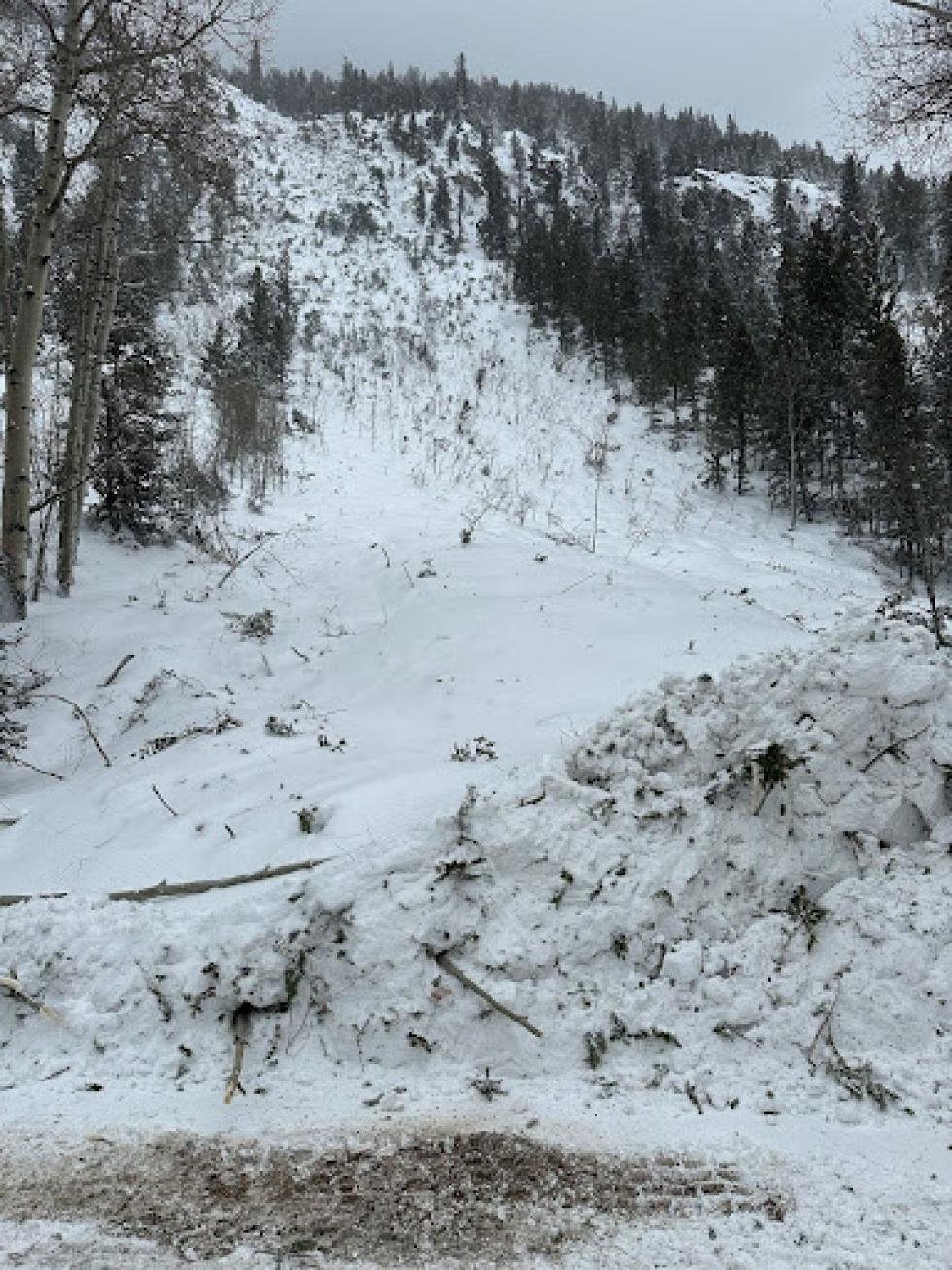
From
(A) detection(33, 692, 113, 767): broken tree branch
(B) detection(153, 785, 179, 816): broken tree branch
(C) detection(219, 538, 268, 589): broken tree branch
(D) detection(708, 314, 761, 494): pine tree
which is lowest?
(B) detection(153, 785, 179, 816): broken tree branch

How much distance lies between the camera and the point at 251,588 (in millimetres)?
8328

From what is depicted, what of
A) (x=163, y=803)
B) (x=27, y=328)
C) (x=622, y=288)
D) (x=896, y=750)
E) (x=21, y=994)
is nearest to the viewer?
(x=21, y=994)

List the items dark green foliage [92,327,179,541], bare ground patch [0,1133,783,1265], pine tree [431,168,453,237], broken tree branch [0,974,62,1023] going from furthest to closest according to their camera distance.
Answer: pine tree [431,168,453,237] < dark green foliage [92,327,179,541] < broken tree branch [0,974,62,1023] < bare ground patch [0,1133,783,1265]

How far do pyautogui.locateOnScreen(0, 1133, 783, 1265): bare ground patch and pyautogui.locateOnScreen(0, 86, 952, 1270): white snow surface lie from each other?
8cm

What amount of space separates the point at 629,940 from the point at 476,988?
26.9 inches

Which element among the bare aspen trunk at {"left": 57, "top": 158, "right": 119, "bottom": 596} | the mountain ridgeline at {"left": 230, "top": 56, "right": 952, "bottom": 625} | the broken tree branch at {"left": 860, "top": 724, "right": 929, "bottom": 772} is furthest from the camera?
the mountain ridgeline at {"left": 230, "top": 56, "right": 952, "bottom": 625}

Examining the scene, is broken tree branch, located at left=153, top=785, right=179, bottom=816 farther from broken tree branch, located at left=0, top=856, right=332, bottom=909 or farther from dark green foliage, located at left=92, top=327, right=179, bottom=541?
dark green foliage, located at left=92, top=327, right=179, bottom=541

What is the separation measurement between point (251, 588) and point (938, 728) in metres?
6.64

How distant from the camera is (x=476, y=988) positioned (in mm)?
3137

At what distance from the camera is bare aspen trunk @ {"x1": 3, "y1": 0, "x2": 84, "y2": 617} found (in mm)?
6695

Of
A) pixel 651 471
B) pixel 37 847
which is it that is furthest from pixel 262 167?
pixel 37 847

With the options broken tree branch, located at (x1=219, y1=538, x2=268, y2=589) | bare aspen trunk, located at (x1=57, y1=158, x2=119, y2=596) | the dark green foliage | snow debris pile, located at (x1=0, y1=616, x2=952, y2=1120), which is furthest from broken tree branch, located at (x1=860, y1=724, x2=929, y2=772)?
the dark green foliage

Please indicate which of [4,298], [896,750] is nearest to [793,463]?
[4,298]

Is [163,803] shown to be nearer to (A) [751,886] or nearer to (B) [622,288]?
(A) [751,886]
